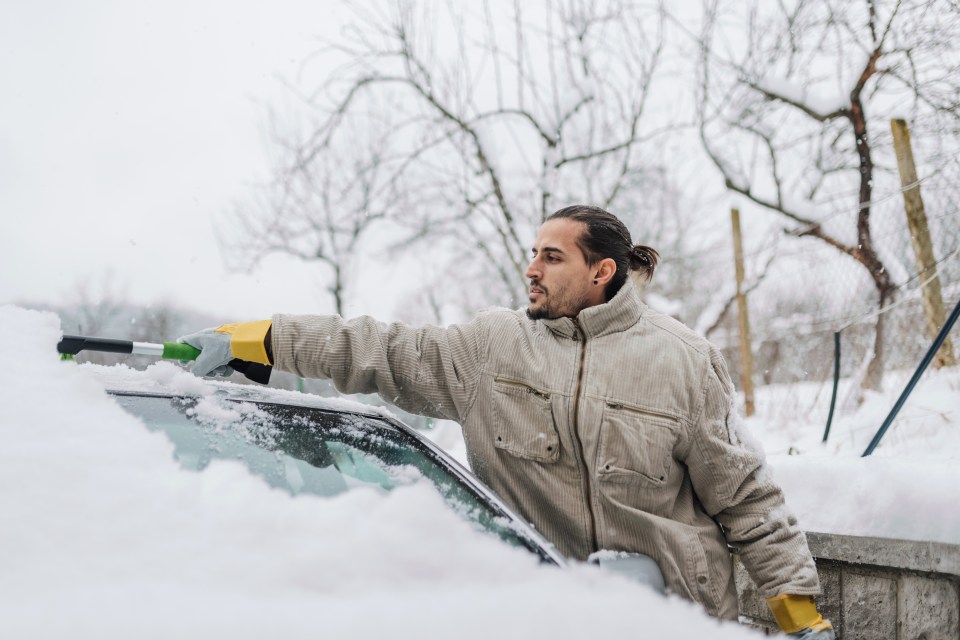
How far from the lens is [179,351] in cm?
175

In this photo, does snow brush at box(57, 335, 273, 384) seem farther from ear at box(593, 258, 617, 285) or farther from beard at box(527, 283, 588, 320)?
ear at box(593, 258, 617, 285)

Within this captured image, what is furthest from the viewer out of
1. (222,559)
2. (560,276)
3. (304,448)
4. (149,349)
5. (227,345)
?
(560,276)

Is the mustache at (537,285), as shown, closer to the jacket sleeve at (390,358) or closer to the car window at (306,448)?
the jacket sleeve at (390,358)

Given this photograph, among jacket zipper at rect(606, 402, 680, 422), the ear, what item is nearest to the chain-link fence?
the ear

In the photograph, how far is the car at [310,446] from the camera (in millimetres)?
1363

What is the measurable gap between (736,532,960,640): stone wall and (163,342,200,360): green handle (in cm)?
183

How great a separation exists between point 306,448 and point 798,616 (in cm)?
134

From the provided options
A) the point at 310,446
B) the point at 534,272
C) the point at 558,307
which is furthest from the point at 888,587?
the point at 310,446

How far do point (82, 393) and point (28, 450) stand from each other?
0.70ft

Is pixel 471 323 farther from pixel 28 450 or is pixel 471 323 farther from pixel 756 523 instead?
pixel 28 450

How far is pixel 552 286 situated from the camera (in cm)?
210

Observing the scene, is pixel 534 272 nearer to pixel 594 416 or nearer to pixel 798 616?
pixel 594 416

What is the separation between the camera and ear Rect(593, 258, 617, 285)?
2.16 m

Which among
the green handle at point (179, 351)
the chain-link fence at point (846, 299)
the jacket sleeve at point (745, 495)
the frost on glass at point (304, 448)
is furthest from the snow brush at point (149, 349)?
the chain-link fence at point (846, 299)
